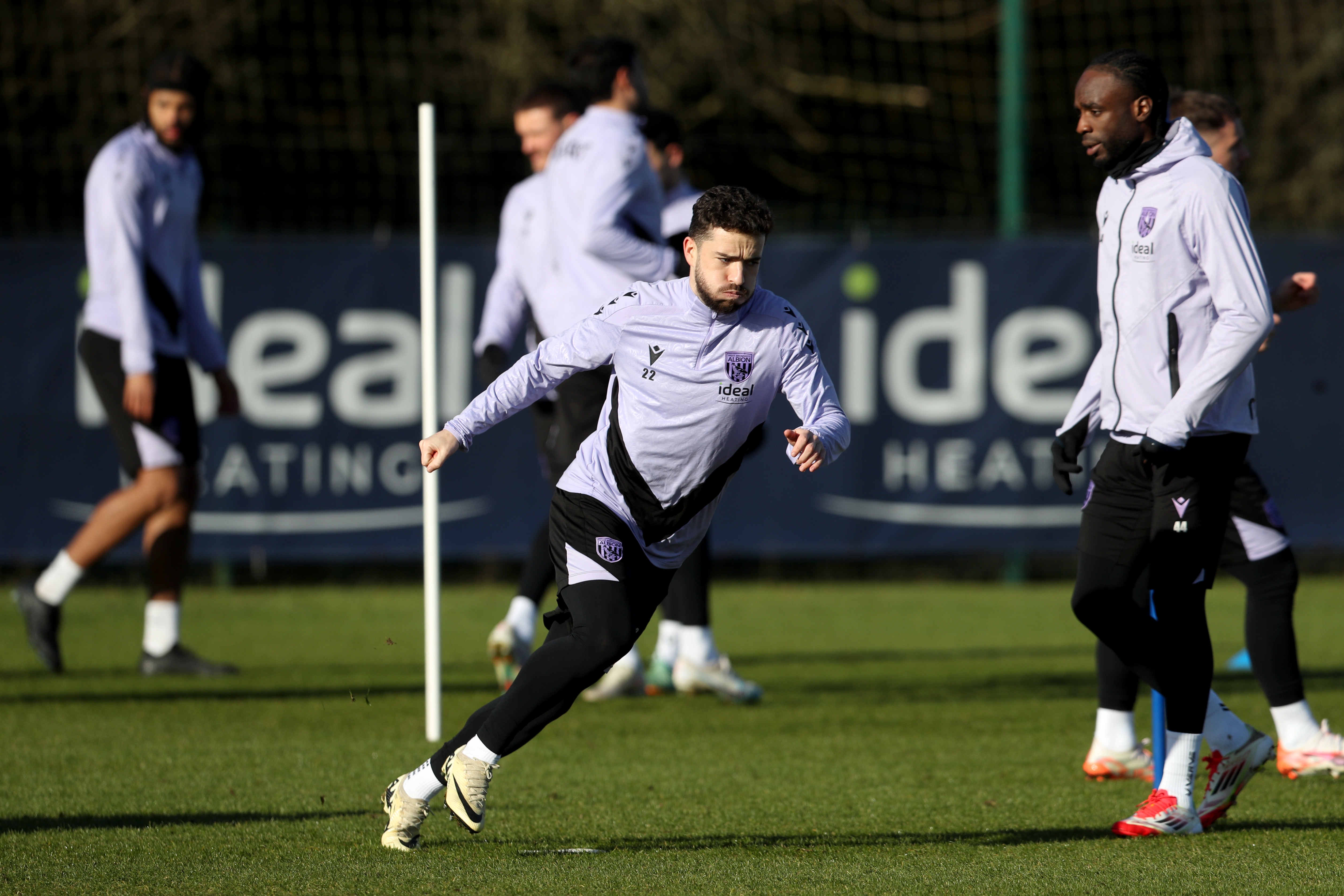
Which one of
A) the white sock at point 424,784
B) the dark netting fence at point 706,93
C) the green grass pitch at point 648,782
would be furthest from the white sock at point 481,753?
the dark netting fence at point 706,93

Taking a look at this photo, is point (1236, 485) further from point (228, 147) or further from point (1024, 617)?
point (228, 147)

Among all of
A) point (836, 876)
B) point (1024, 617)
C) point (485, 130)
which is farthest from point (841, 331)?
point (836, 876)

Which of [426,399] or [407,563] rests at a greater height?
[426,399]

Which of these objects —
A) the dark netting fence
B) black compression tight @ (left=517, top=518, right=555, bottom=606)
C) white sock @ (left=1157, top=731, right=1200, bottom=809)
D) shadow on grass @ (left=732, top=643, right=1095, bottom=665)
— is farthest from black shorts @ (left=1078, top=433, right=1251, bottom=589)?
the dark netting fence

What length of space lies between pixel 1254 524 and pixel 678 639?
243 cm

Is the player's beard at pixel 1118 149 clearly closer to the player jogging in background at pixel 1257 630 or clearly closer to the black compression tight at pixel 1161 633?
the player jogging in background at pixel 1257 630

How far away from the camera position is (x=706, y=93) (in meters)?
12.6

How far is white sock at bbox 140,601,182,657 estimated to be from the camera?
22.7 feet

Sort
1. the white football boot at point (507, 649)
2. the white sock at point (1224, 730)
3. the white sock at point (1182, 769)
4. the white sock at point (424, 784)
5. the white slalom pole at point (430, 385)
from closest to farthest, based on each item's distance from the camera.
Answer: the white sock at point (424, 784) < the white sock at point (1182, 769) < the white sock at point (1224, 730) < the white slalom pole at point (430, 385) < the white football boot at point (507, 649)

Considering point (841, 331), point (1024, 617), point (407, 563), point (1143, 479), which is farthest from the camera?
point (407, 563)

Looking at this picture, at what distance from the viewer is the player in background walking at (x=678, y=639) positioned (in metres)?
6.41

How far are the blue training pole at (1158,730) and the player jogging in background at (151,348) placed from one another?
13.4 ft

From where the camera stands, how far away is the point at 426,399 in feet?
17.8

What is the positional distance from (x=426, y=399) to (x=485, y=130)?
23.0ft
